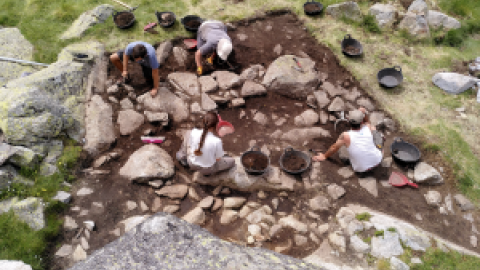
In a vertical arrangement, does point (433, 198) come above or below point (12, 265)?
below

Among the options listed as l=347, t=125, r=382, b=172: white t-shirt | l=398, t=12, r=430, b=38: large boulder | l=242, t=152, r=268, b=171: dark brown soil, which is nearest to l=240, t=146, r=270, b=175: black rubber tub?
l=242, t=152, r=268, b=171: dark brown soil

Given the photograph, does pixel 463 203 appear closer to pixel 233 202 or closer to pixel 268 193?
pixel 268 193

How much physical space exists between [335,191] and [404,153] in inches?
71.1

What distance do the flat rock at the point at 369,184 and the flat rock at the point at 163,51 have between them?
16.9 feet

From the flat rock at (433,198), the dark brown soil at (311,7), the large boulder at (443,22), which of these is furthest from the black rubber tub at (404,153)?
the dark brown soil at (311,7)

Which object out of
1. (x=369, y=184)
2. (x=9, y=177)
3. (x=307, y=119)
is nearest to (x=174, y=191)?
(x=9, y=177)

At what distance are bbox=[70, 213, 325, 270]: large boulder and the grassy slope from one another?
1.98m

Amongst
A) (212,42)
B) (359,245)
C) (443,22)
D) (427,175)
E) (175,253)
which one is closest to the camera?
(175,253)

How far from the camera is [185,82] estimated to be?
6.80 meters

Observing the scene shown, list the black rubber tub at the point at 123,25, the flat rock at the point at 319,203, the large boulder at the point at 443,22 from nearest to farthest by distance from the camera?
the flat rock at the point at 319,203
the black rubber tub at the point at 123,25
the large boulder at the point at 443,22

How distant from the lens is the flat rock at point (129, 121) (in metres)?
5.89

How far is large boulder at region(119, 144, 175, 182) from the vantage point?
16.5 ft

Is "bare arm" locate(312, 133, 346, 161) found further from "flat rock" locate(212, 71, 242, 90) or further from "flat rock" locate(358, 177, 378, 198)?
"flat rock" locate(212, 71, 242, 90)

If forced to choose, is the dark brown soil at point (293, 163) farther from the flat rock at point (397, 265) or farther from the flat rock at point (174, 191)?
the flat rock at point (397, 265)
